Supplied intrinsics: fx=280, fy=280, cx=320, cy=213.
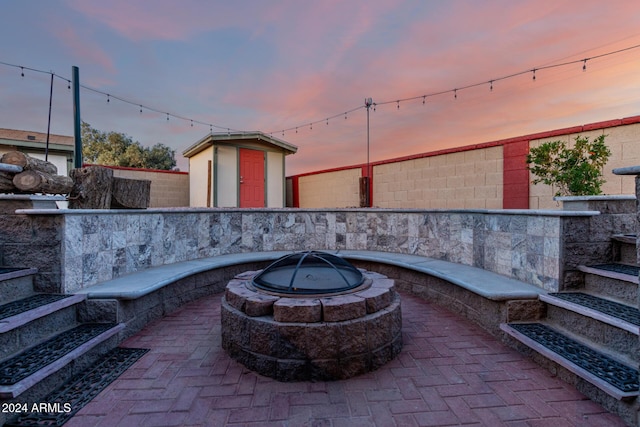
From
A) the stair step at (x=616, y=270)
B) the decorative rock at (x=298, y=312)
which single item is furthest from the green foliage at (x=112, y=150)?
the stair step at (x=616, y=270)

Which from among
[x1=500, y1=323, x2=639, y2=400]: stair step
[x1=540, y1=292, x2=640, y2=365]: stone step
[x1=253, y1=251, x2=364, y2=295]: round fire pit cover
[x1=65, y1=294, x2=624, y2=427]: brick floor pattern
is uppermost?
[x1=253, y1=251, x2=364, y2=295]: round fire pit cover

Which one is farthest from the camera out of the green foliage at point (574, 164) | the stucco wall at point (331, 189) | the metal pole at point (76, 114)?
the stucco wall at point (331, 189)

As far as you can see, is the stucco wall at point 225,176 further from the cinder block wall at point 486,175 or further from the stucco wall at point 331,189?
the cinder block wall at point 486,175

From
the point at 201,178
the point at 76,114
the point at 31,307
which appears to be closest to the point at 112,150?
the point at 201,178

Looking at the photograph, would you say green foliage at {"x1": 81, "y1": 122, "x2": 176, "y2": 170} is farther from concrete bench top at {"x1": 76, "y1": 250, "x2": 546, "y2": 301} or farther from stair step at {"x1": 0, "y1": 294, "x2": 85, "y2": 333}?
stair step at {"x1": 0, "y1": 294, "x2": 85, "y2": 333}

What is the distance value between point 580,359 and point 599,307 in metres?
0.53

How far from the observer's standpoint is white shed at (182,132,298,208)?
806 centimetres

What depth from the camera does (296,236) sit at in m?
5.65

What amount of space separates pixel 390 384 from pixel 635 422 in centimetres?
135

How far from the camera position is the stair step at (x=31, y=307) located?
1970mm

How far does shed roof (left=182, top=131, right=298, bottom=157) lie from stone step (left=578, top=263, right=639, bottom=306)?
7.50 metres

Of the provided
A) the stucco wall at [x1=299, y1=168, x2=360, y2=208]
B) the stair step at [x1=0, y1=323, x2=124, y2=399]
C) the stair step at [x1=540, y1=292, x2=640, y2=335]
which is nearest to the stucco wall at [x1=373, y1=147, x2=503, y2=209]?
the stucco wall at [x1=299, y1=168, x2=360, y2=208]

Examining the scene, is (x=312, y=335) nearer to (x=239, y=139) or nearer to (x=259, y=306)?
(x=259, y=306)

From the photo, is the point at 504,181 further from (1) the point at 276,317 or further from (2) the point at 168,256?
(2) the point at 168,256
